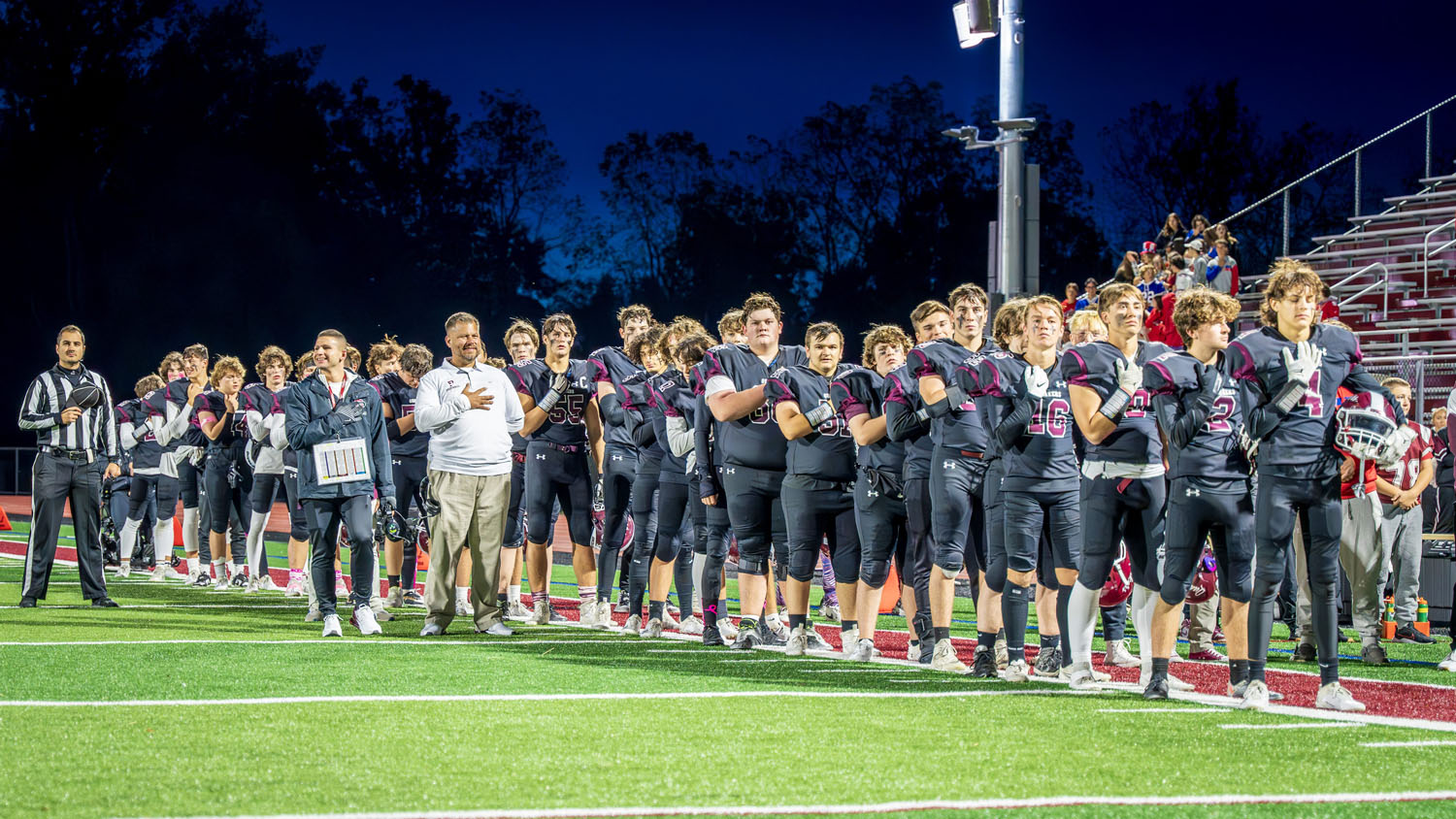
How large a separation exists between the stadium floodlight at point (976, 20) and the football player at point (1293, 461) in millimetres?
6170

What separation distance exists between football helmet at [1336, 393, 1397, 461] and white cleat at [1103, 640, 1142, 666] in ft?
7.23

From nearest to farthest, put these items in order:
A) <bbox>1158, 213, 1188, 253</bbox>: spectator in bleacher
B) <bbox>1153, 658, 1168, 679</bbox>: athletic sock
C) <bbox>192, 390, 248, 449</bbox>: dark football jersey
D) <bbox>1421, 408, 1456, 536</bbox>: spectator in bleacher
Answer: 1. <bbox>1153, 658, 1168, 679</bbox>: athletic sock
2. <bbox>1421, 408, 1456, 536</bbox>: spectator in bleacher
3. <bbox>192, 390, 248, 449</bbox>: dark football jersey
4. <bbox>1158, 213, 1188, 253</bbox>: spectator in bleacher

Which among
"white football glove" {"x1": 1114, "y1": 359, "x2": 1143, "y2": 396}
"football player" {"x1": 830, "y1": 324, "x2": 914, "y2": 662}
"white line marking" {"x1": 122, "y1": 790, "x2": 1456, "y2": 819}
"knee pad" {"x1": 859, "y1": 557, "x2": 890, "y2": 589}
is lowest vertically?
"white line marking" {"x1": 122, "y1": 790, "x2": 1456, "y2": 819}

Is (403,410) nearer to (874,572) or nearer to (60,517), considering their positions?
(60,517)

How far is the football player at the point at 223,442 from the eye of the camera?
14125mm

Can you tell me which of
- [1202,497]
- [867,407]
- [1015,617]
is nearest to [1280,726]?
[1202,497]

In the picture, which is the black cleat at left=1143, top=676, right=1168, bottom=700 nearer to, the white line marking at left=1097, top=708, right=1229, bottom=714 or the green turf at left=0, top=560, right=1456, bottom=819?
the green turf at left=0, top=560, right=1456, bottom=819

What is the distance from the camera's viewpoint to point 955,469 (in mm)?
8266

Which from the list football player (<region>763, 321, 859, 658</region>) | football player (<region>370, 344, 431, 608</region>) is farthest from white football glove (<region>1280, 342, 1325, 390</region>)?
football player (<region>370, 344, 431, 608</region>)

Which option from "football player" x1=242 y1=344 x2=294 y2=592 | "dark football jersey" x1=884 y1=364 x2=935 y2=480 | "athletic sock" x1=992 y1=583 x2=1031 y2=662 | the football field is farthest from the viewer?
"football player" x1=242 y1=344 x2=294 y2=592

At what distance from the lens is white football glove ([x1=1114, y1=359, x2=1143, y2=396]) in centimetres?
723

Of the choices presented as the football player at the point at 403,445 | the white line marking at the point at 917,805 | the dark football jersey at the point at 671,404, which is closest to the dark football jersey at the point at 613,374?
the dark football jersey at the point at 671,404

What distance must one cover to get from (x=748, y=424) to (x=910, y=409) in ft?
3.92

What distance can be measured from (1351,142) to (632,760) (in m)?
34.9
